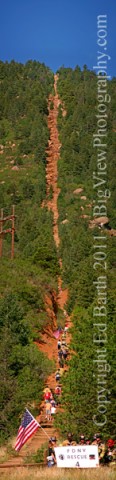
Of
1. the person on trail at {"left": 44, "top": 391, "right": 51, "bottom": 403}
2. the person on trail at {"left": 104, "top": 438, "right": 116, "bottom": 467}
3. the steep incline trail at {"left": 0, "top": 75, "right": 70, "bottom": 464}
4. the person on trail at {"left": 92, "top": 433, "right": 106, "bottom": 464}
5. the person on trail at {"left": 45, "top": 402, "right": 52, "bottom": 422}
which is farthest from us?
the person on trail at {"left": 44, "top": 391, "right": 51, "bottom": 403}

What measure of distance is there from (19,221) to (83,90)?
155 ft

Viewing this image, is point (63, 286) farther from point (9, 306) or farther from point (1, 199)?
point (9, 306)

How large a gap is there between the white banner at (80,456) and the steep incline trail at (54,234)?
425 cm

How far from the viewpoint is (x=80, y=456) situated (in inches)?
709

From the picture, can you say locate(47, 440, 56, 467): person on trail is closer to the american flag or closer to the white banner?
the american flag

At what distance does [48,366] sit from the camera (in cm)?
3234

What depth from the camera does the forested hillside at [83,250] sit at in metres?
23.0

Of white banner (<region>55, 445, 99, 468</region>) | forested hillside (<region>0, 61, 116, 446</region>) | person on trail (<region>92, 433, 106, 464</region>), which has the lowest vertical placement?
person on trail (<region>92, 433, 106, 464</region>)

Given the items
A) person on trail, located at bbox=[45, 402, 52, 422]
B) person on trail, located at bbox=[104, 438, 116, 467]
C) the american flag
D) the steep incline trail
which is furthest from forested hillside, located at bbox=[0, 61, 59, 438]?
person on trail, located at bbox=[104, 438, 116, 467]

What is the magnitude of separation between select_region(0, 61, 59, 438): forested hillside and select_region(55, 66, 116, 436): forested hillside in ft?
8.04

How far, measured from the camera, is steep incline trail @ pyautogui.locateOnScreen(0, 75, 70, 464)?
25372mm

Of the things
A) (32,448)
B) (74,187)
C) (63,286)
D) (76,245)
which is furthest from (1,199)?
(32,448)

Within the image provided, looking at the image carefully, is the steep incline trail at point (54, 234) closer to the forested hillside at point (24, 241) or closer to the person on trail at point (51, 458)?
the forested hillside at point (24, 241)

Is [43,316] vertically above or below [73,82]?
below
